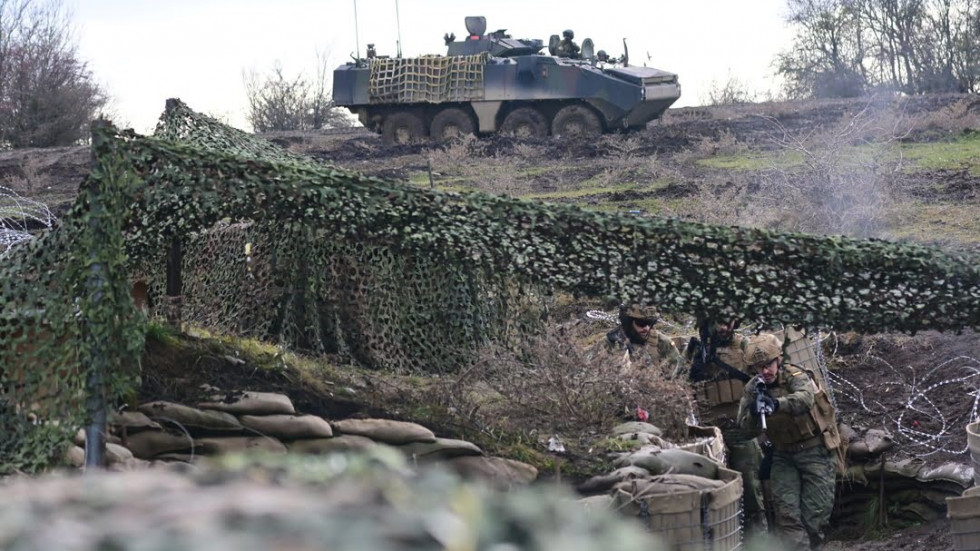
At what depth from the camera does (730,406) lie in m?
9.16

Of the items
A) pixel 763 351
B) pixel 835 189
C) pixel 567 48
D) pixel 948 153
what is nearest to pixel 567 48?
pixel 567 48

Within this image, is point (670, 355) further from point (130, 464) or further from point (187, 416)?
point (130, 464)

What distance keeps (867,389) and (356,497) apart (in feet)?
33.0

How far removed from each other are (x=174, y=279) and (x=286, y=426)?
8.24ft

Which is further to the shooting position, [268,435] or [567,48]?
[567,48]

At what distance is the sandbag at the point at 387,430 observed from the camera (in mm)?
6953

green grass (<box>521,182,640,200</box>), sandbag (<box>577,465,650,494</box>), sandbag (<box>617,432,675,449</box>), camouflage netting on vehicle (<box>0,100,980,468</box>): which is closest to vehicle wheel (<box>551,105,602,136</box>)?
green grass (<box>521,182,640,200</box>)

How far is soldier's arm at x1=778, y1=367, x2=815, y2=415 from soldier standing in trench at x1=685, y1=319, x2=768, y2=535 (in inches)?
27.2

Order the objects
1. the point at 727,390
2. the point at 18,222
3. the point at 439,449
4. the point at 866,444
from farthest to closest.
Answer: the point at 18,222 → the point at 866,444 → the point at 727,390 → the point at 439,449

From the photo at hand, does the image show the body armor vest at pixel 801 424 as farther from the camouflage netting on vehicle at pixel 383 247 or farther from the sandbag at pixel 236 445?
the sandbag at pixel 236 445

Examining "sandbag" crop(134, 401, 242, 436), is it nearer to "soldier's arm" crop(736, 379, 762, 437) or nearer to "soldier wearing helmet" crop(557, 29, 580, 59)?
"soldier's arm" crop(736, 379, 762, 437)

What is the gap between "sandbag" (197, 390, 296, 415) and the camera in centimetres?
686

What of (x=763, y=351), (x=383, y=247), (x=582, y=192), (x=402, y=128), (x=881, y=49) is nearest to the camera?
(x=383, y=247)

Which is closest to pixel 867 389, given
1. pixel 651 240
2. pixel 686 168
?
pixel 651 240
